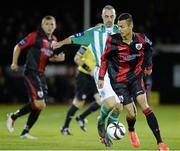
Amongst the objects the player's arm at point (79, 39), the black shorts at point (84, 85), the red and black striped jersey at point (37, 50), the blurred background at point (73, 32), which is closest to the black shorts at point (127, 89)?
the player's arm at point (79, 39)

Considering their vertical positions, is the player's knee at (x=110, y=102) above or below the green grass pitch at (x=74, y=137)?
above

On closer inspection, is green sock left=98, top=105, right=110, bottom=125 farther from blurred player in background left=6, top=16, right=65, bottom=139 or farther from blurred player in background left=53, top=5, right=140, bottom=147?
blurred player in background left=6, top=16, right=65, bottom=139

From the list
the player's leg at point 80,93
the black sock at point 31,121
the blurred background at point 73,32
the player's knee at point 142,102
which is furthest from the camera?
the blurred background at point 73,32

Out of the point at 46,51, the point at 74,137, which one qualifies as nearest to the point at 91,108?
the point at 74,137

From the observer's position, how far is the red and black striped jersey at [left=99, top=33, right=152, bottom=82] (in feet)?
37.7

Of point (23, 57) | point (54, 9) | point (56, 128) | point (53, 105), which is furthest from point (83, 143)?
point (54, 9)

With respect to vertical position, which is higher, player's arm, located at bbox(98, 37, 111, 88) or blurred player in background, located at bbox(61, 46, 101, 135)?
player's arm, located at bbox(98, 37, 111, 88)

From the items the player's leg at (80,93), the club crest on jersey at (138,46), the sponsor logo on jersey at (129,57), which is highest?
the club crest on jersey at (138,46)

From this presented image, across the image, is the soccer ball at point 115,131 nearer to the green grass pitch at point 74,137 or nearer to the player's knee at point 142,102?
the green grass pitch at point 74,137

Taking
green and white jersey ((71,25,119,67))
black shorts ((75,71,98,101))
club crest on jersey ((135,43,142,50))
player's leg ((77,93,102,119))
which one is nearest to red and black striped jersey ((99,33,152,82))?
club crest on jersey ((135,43,142,50))

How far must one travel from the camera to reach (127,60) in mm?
11516

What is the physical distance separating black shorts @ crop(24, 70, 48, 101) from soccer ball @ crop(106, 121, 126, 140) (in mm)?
2254

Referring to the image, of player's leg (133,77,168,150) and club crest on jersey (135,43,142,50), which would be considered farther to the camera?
club crest on jersey (135,43,142,50)

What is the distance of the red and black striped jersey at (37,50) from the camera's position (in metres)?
13.9
